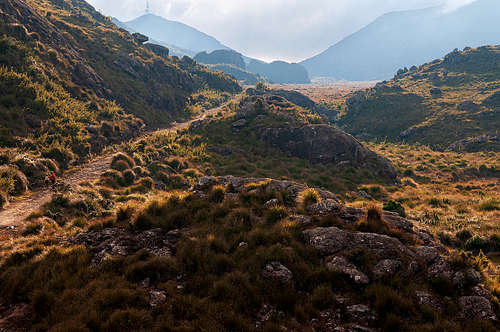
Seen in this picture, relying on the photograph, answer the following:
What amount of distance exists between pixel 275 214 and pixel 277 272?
3437mm

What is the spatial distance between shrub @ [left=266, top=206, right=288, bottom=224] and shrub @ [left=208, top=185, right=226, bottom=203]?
3.19 m

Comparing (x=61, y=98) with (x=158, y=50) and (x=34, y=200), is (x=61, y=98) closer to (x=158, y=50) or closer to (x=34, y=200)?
(x=34, y=200)

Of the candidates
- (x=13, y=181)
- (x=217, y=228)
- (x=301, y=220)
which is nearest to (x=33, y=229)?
(x=13, y=181)

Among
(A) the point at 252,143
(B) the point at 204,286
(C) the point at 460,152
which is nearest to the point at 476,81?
(C) the point at 460,152

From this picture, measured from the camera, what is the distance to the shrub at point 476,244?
980cm

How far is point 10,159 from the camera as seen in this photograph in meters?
16.6

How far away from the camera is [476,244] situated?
992cm

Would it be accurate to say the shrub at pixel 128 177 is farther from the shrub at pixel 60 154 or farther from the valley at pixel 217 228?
the shrub at pixel 60 154

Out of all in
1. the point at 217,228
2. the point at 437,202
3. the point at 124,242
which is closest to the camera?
the point at 124,242

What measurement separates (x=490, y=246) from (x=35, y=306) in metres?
16.8

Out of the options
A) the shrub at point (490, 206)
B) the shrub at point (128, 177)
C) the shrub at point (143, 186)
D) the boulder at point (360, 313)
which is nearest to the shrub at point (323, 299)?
the boulder at point (360, 313)

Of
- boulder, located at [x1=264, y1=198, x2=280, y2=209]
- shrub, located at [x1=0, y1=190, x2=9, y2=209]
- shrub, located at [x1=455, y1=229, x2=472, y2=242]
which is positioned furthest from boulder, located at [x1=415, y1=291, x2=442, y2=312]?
shrub, located at [x1=0, y1=190, x2=9, y2=209]

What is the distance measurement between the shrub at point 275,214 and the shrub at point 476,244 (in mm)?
8553

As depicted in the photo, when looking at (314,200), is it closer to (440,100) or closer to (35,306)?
(35,306)
